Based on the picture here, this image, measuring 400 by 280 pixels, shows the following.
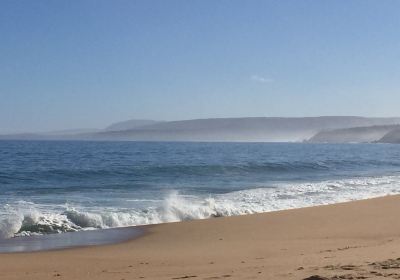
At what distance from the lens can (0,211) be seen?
1747 centimetres

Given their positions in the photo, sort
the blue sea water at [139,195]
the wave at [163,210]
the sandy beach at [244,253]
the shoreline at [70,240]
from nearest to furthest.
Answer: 1. the sandy beach at [244,253]
2. the shoreline at [70,240]
3. the wave at [163,210]
4. the blue sea water at [139,195]

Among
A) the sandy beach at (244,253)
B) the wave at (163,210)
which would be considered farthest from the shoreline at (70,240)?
the wave at (163,210)

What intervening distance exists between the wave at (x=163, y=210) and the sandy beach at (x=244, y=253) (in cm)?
136

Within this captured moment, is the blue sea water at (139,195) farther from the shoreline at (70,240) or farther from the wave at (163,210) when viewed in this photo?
the shoreline at (70,240)

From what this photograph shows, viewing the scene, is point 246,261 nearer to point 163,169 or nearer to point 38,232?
point 38,232

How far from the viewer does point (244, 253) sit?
10656 millimetres

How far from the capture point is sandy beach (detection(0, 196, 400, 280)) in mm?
8164

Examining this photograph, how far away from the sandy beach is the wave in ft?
4.45

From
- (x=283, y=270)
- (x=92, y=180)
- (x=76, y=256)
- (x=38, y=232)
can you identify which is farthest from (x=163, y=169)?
(x=283, y=270)

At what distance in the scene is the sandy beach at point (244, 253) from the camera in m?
8.16

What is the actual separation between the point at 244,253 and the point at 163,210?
24.7 ft

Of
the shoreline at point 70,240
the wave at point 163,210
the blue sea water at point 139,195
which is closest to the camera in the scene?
the shoreline at point 70,240

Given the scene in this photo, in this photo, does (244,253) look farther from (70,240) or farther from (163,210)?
(163,210)

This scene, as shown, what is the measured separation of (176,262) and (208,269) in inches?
47.8
